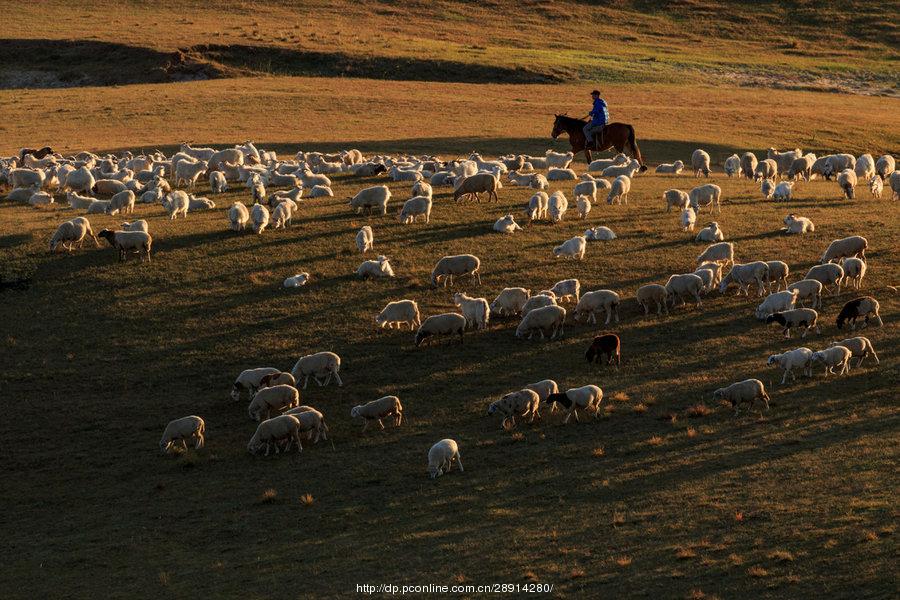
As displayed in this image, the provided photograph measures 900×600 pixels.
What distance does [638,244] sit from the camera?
27.7 metres

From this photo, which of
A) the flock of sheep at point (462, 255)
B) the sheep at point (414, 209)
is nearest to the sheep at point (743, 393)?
the flock of sheep at point (462, 255)

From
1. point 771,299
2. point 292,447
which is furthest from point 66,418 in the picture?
point 771,299

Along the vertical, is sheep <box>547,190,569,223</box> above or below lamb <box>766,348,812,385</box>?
above

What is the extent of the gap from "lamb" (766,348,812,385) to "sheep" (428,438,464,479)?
5970 millimetres

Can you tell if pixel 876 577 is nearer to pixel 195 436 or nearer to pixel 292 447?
pixel 292 447

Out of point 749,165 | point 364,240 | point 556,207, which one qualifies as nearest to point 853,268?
point 556,207

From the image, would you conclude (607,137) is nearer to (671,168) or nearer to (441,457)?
(671,168)

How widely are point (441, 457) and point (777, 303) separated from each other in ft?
27.7

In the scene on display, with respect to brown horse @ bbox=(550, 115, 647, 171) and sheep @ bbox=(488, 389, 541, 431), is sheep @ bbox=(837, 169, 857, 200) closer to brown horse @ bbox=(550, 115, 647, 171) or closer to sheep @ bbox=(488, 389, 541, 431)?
brown horse @ bbox=(550, 115, 647, 171)

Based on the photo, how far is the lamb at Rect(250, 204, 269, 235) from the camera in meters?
28.3

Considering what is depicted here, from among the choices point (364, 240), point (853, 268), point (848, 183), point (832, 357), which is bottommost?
point (364, 240)

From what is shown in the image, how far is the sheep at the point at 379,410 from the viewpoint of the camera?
63.5 feet

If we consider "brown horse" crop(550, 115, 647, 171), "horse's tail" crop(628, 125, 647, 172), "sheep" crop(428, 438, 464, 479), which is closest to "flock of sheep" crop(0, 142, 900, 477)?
"sheep" crop(428, 438, 464, 479)

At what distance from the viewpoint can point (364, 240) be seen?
2695 cm
